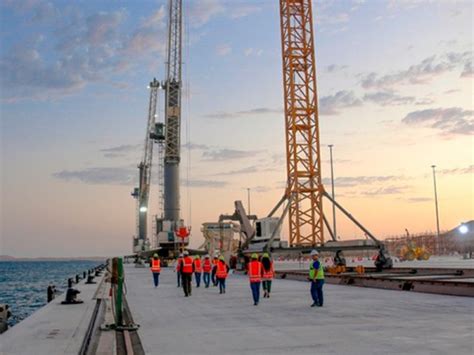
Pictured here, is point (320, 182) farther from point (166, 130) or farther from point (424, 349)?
point (166, 130)

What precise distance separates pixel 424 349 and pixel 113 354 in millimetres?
5444

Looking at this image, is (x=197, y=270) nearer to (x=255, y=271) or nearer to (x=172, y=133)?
(x=255, y=271)

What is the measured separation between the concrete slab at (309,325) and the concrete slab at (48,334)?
140 centimetres

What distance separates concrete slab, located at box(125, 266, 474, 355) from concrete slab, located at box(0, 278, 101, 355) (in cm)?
140

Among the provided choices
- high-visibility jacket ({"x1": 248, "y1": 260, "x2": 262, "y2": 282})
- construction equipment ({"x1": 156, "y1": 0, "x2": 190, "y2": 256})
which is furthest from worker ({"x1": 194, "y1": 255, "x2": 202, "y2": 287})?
construction equipment ({"x1": 156, "y1": 0, "x2": 190, "y2": 256})

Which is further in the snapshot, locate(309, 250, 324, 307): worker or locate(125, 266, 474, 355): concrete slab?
locate(309, 250, 324, 307): worker

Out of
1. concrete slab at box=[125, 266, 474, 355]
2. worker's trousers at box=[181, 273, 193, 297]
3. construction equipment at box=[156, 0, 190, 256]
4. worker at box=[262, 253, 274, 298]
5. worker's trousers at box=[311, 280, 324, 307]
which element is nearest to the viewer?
concrete slab at box=[125, 266, 474, 355]

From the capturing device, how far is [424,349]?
8.96m

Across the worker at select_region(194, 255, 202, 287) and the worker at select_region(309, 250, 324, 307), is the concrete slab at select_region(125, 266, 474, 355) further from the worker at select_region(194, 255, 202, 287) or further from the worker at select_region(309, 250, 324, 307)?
the worker at select_region(194, 255, 202, 287)

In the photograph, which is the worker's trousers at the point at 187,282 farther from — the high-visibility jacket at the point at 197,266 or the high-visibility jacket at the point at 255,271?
the high-visibility jacket at the point at 197,266

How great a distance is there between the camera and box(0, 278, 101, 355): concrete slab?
9375 millimetres

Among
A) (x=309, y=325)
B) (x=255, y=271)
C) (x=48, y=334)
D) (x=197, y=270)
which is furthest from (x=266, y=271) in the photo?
(x=48, y=334)

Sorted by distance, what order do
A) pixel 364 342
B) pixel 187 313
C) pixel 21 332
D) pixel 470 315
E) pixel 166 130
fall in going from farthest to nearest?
pixel 166 130
pixel 187 313
pixel 470 315
pixel 21 332
pixel 364 342

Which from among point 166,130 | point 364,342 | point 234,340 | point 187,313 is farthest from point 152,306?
point 166,130
